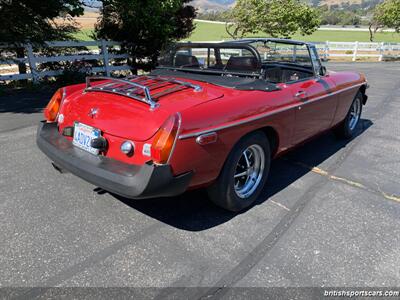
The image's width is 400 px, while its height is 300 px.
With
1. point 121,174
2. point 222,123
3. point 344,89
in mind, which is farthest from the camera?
point 344,89

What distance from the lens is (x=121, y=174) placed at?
2.53 m

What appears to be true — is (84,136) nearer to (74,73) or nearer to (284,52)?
(284,52)

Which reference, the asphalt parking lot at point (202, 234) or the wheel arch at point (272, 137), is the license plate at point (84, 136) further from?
the wheel arch at point (272, 137)

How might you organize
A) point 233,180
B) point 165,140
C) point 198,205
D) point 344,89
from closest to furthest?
point 165,140, point 233,180, point 198,205, point 344,89

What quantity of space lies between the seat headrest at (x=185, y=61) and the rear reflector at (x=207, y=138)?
1638mm

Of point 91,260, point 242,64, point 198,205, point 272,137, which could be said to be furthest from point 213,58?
point 91,260

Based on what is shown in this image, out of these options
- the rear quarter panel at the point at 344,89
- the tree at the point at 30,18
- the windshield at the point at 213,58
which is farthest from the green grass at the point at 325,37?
the windshield at the point at 213,58

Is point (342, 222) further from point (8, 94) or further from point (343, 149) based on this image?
point (8, 94)

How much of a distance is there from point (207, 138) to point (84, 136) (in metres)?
1.11

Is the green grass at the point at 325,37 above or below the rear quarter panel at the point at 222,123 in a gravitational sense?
above

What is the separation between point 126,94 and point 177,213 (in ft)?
3.84

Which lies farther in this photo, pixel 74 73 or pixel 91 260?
pixel 74 73

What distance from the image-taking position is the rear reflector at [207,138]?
2.51m

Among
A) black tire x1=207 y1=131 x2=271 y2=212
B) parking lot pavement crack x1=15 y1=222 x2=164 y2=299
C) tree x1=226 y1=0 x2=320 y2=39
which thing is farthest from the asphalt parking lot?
tree x1=226 y1=0 x2=320 y2=39
